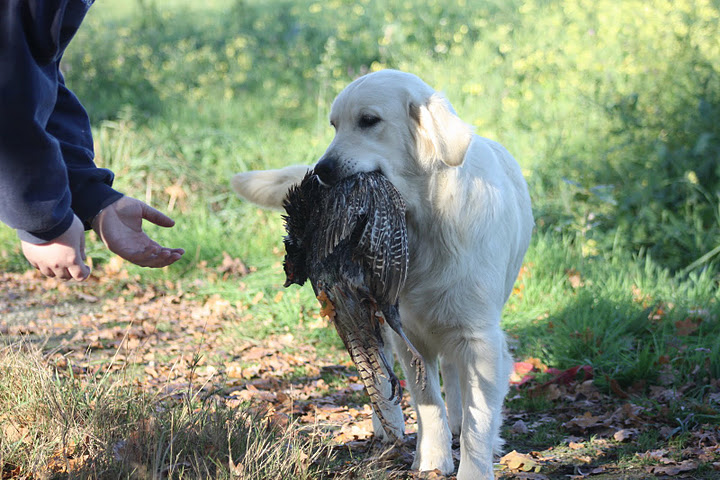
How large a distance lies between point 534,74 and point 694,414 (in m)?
6.02

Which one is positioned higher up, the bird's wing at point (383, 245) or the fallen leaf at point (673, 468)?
the bird's wing at point (383, 245)

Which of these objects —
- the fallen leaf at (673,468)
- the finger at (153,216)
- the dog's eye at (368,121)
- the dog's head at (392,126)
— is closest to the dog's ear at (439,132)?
the dog's head at (392,126)

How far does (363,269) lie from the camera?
95.1 inches

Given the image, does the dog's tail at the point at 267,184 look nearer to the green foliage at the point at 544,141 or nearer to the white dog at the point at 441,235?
the white dog at the point at 441,235

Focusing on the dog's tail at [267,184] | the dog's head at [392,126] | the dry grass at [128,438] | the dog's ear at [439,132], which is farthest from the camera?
the dog's tail at [267,184]

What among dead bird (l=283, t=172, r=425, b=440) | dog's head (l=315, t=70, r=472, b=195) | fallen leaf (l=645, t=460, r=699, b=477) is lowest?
fallen leaf (l=645, t=460, r=699, b=477)

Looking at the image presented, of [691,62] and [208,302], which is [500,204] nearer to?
[208,302]

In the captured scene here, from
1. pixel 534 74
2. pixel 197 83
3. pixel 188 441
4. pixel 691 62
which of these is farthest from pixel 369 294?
pixel 197 83

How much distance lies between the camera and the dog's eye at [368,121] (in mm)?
2832

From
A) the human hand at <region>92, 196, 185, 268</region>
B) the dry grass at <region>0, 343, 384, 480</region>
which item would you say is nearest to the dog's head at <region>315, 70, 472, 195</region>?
the human hand at <region>92, 196, 185, 268</region>

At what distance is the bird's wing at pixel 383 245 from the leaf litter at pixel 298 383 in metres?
0.62

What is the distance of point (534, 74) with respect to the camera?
859cm

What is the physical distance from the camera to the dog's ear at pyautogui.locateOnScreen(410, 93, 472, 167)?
8.70 ft

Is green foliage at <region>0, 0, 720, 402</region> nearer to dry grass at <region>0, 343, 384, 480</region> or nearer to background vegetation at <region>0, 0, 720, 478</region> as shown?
background vegetation at <region>0, 0, 720, 478</region>
